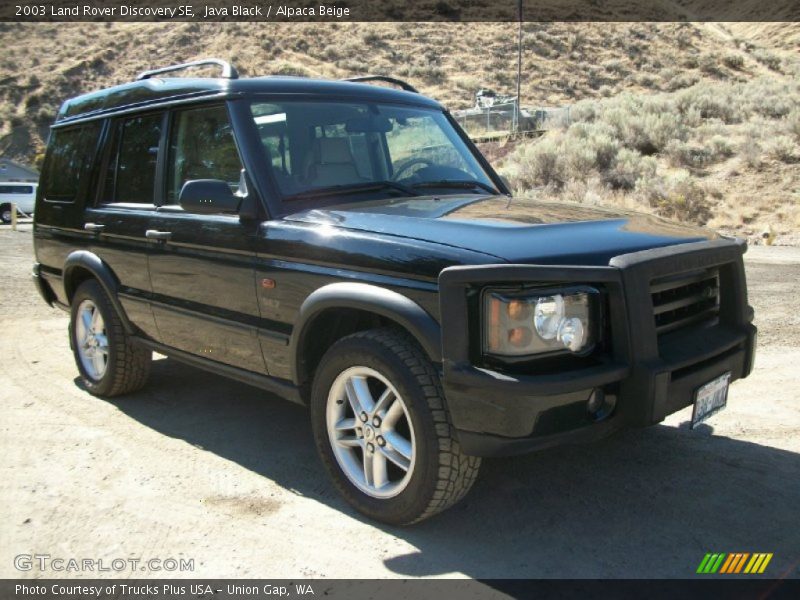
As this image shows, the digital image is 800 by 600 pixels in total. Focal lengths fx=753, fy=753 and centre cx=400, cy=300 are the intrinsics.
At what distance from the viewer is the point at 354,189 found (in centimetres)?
402

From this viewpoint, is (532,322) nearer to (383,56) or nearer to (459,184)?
(459,184)

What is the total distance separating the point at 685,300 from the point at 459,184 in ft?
5.20

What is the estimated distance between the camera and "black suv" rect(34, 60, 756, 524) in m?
2.87

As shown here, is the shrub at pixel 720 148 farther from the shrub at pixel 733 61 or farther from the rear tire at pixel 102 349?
the shrub at pixel 733 61

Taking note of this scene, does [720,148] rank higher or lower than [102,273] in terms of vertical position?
lower

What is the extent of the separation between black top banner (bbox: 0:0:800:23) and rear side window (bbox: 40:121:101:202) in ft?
151

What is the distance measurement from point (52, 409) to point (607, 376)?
3.81 meters

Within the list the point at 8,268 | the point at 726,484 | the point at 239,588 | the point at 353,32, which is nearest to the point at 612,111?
the point at 8,268

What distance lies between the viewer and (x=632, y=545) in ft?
10.3

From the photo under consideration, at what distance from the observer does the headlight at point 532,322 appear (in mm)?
2838

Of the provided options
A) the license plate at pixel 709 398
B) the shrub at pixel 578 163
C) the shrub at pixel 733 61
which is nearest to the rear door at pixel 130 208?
the license plate at pixel 709 398

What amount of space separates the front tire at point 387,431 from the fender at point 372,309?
13 centimetres

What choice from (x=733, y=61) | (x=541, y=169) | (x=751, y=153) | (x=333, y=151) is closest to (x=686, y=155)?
(x=751, y=153)

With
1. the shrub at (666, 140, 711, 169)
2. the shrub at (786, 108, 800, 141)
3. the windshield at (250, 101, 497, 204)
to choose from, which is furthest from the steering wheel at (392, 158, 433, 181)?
the shrub at (786, 108, 800, 141)
